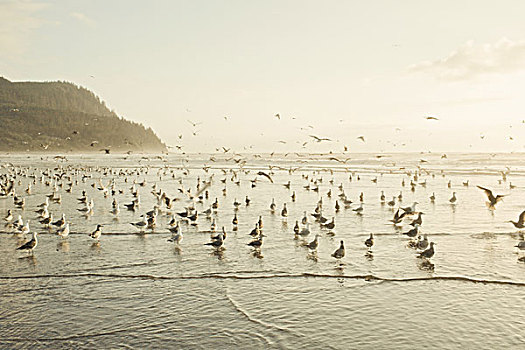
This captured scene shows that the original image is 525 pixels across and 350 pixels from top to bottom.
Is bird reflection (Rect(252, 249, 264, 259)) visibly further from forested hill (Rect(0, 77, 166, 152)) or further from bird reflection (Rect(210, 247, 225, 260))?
forested hill (Rect(0, 77, 166, 152))

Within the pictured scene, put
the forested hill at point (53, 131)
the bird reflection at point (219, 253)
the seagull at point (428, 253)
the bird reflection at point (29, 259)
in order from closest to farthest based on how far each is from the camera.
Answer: the bird reflection at point (29, 259) < the seagull at point (428, 253) < the bird reflection at point (219, 253) < the forested hill at point (53, 131)

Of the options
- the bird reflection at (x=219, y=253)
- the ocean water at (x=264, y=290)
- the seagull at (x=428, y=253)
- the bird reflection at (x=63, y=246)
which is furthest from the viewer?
the bird reflection at (x=63, y=246)

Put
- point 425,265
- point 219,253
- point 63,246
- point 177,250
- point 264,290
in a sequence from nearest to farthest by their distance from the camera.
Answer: point 264,290
point 425,265
point 219,253
point 177,250
point 63,246

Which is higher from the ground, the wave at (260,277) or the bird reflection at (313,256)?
the bird reflection at (313,256)

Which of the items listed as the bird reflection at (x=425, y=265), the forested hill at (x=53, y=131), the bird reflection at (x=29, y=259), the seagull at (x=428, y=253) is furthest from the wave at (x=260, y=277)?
the forested hill at (x=53, y=131)

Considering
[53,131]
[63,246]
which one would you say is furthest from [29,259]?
[53,131]

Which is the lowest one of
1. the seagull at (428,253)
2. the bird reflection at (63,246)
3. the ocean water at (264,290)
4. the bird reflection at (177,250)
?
the ocean water at (264,290)

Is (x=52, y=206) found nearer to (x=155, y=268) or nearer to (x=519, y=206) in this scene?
(x=155, y=268)

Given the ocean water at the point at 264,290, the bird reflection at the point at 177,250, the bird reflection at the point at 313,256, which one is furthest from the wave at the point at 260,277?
the bird reflection at the point at 177,250

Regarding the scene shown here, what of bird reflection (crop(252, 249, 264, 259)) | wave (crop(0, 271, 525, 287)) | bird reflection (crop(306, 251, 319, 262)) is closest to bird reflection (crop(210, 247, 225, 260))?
bird reflection (crop(252, 249, 264, 259))

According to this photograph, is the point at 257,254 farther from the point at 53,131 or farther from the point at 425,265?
the point at 53,131

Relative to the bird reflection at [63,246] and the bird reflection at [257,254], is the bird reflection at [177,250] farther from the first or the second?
the bird reflection at [63,246]

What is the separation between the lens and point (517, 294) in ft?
34.2

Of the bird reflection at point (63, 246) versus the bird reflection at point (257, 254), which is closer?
the bird reflection at point (257, 254)
